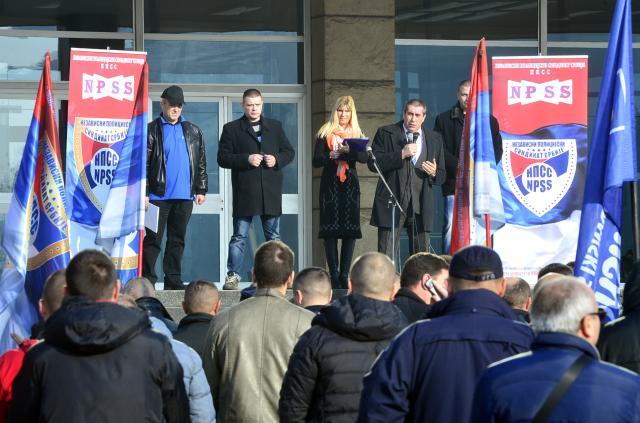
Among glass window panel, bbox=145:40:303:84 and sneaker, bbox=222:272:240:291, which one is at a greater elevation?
glass window panel, bbox=145:40:303:84

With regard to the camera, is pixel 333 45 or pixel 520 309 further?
pixel 333 45

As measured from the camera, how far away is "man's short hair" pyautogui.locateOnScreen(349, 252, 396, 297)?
6.06m

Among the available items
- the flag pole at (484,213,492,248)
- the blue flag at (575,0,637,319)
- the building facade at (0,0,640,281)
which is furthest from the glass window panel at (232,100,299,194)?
the blue flag at (575,0,637,319)

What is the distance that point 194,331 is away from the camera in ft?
24.3

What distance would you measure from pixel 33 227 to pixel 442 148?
4.33 m

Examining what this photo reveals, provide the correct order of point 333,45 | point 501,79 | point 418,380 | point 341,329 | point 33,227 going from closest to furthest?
point 418,380 → point 341,329 → point 33,227 → point 501,79 → point 333,45

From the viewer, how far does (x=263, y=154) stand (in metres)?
12.3

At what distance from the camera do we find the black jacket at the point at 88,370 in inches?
206

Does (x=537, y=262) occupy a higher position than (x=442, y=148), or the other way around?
(x=442, y=148)

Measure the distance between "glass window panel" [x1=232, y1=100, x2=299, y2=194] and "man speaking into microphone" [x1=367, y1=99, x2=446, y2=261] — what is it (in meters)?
3.61

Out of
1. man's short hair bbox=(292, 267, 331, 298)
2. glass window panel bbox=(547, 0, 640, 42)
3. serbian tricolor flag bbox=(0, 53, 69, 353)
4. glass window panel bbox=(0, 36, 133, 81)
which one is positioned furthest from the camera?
glass window panel bbox=(547, 0, 640, 42)

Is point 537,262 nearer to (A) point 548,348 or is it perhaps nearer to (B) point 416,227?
(B) point 416,227

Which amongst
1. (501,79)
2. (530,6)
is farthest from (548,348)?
(530,6)

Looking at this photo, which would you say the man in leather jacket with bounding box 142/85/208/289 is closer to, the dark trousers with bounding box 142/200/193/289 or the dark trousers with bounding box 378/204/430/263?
the dark trousers with bounding box 142/200/193/289
